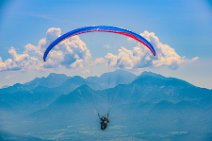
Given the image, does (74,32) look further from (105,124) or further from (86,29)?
(105,124)

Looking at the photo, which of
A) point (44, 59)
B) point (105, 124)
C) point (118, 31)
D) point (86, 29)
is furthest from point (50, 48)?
point (105, 124)

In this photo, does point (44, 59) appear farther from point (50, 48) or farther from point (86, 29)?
point (86, 29)

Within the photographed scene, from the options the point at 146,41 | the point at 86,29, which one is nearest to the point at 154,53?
the point at 146,41

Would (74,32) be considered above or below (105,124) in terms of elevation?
above

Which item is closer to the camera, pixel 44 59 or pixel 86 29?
pixel 86 29

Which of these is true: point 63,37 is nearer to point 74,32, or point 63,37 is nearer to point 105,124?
point 74,32

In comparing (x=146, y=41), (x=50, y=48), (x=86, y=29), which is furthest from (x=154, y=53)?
(x=50, y=48)

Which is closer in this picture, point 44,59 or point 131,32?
point 131,32

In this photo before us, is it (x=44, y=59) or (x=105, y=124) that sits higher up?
(x=44, y=59)
